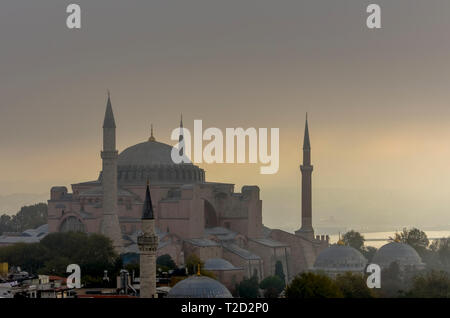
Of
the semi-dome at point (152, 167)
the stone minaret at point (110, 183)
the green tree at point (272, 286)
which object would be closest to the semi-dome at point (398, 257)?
the green tree at point (272, 286)

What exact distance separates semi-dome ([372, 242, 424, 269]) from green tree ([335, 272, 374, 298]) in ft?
64.6

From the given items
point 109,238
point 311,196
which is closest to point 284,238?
point 311,196

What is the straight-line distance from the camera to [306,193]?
98.2m

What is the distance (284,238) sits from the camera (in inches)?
3883

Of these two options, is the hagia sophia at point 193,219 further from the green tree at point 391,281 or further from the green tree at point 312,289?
the green tree at point 312,289

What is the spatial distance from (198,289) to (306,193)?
4047 cm

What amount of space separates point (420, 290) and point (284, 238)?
30.4 m

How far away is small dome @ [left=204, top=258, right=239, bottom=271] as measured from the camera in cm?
8331

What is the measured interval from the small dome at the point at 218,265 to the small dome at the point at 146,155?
15.6 m

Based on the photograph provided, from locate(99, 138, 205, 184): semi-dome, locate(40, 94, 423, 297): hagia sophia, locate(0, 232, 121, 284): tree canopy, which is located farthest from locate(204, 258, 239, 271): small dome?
locate(99, 138, 205, 184): semi-dome

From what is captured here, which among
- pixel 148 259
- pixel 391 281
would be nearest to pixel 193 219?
pixel 391 281

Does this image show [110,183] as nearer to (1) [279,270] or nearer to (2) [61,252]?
(2) [61,252]

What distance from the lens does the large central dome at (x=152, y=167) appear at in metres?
98.6
